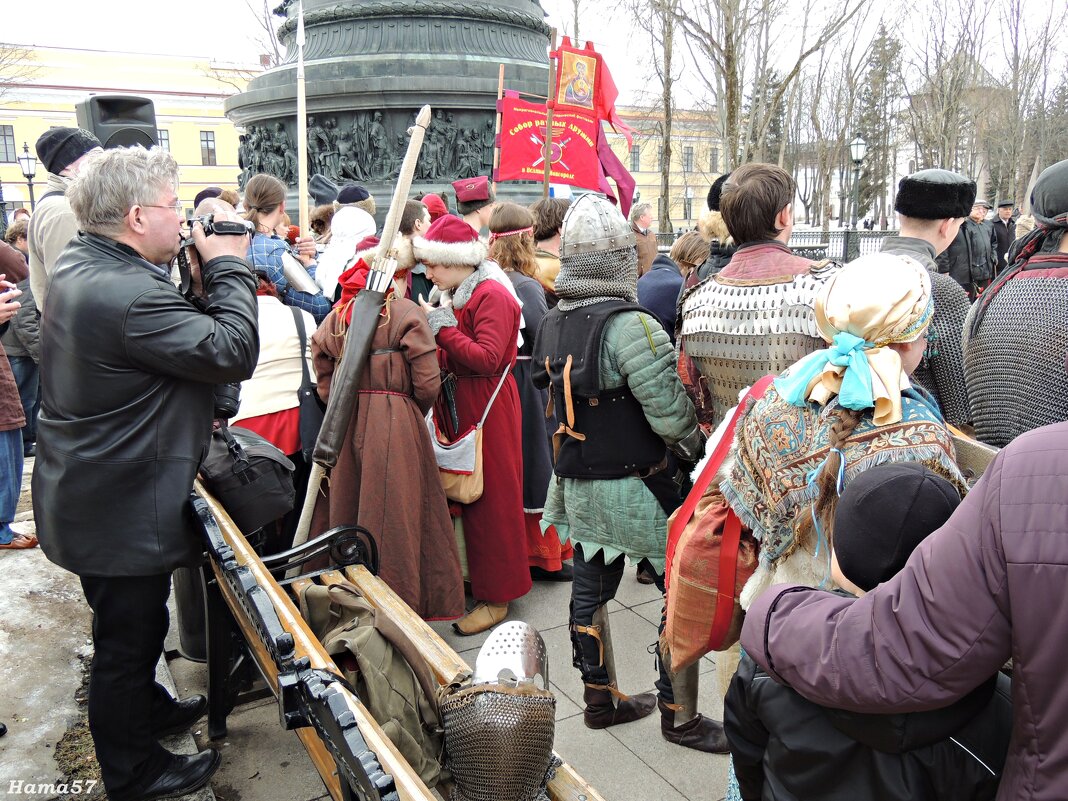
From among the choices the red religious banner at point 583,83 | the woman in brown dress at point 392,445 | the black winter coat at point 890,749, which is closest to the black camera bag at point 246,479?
the woman in brown dress at point 392,445

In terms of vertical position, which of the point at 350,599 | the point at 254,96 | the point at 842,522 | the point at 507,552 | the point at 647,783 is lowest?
the point at 647,783

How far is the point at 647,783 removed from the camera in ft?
10.3

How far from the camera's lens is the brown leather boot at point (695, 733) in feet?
10.9

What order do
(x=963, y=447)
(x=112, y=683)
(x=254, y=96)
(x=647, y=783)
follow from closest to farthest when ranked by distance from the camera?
1. (x=963, y=447)
2. (x=112, y=683)
3. (x=647, y=783)
4. (x=254, y=96)

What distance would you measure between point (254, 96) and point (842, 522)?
426 inches

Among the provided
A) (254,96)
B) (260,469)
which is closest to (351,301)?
(260,469)

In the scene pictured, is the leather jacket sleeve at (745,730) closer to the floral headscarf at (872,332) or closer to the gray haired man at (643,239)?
the floral headscarf at (872,332)

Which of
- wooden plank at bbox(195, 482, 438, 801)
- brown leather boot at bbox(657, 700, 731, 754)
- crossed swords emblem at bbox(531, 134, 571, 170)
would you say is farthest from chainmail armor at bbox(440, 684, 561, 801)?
crossed swords emblem at bbox(531, 134, 571, 170)

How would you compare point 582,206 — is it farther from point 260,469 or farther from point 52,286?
point 52,286

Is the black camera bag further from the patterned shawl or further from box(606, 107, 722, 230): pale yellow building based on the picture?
box(606, 107, 722, 230): pale yellow building

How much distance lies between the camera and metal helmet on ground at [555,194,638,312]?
3340 mm

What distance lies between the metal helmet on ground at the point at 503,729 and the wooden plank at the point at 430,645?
0.04 metres

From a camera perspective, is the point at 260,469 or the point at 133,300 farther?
the point at 260,469

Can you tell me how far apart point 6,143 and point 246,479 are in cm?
5889
